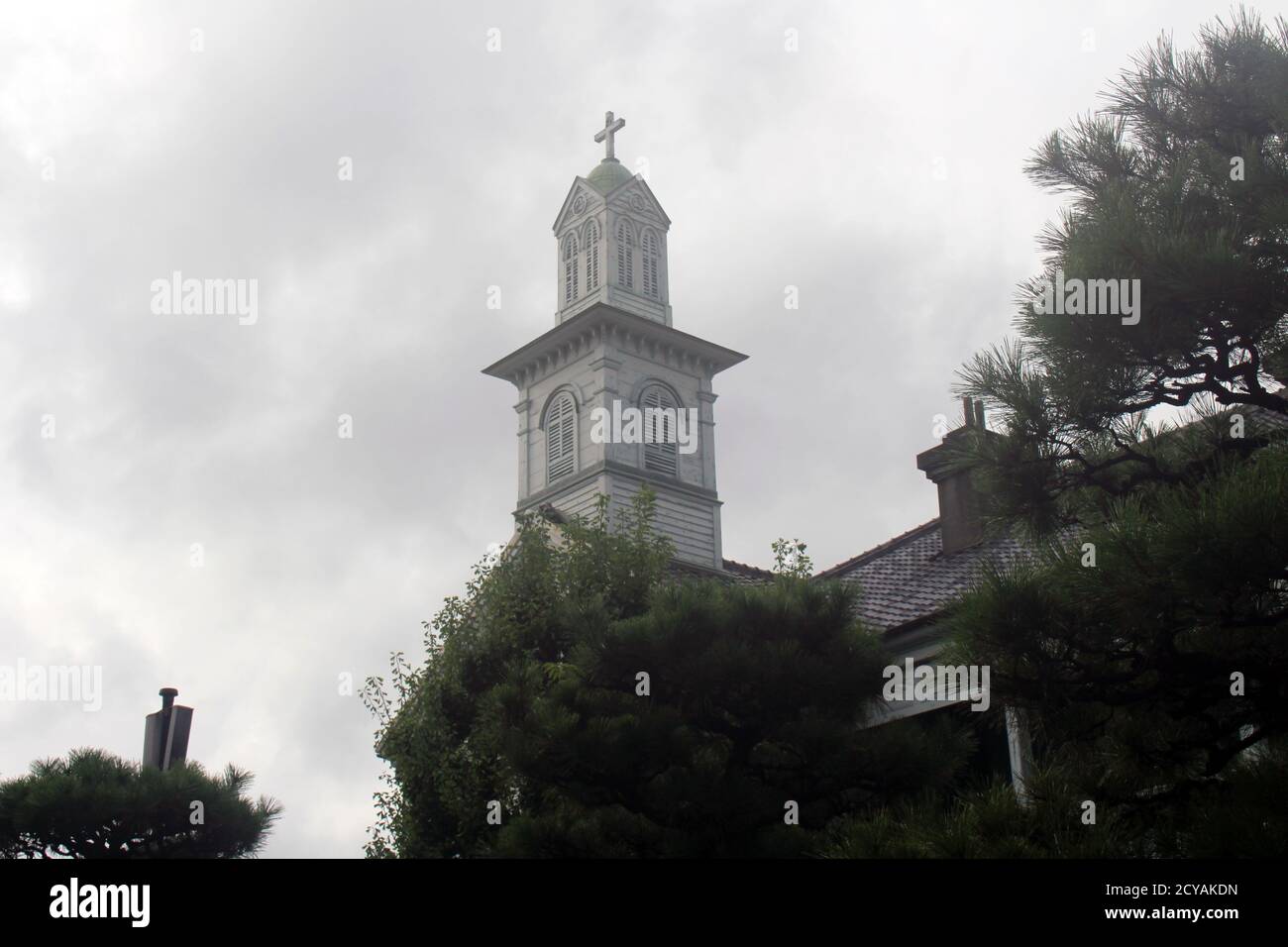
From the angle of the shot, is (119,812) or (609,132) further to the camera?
(609,132)

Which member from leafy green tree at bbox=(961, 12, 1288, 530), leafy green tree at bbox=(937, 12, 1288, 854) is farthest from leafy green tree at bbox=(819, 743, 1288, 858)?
leafy green tree at bbox=(961, 12, 1288, 530)

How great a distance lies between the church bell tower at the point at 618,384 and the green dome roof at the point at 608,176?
140 mm

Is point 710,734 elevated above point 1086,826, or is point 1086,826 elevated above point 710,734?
point 710,734

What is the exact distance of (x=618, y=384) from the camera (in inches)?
1449

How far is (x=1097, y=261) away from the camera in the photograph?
345 inches

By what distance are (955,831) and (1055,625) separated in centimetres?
147

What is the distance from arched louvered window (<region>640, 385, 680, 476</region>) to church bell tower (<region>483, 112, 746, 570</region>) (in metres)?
0.03

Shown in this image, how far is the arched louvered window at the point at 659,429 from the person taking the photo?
36.8m

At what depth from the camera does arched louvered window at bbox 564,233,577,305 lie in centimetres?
3956

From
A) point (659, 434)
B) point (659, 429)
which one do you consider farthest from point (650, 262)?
point (659, 434)

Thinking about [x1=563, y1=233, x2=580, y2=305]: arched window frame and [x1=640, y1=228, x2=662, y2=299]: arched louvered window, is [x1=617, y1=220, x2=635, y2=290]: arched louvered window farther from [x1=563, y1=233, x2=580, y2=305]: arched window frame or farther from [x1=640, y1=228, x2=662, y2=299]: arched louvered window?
[x1=563, y1=233, x2=580, y2=305]: arched window frame

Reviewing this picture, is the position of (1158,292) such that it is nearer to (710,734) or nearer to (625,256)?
(710,734)

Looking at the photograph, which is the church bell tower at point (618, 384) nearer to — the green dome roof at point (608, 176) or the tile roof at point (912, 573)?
the green dome roof at point (608, 176)
